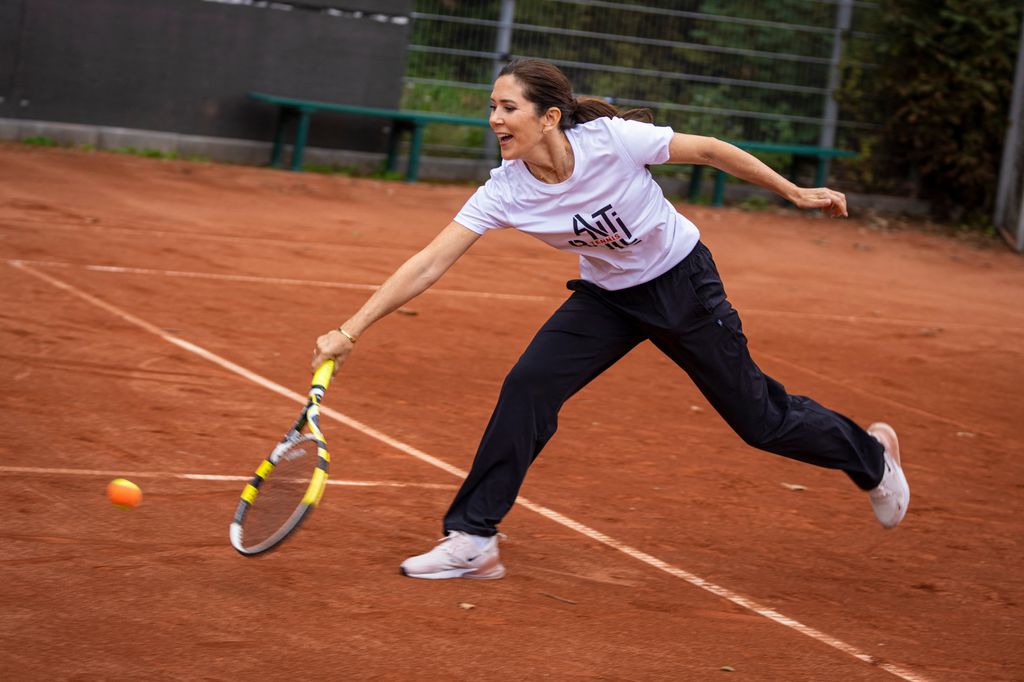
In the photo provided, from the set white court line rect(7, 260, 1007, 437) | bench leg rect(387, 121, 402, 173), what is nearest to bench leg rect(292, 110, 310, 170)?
bench leg rect(387, 121, 402, 173)

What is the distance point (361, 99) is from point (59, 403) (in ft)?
38.7

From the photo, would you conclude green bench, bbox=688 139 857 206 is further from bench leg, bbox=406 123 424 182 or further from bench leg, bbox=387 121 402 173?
bench leg, bbox=387 121 402 173

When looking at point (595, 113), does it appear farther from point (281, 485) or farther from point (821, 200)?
point (281, 485)

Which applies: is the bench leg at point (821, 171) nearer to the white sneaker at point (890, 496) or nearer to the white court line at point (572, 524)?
the white court line at point (572, 524)

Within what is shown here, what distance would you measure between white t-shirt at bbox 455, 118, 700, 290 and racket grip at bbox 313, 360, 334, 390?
2.32 feet

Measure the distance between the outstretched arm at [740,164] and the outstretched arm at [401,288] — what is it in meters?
0.81

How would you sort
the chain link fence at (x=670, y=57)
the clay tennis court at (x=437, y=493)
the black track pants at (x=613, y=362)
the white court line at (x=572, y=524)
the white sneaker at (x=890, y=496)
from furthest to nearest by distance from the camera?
the chain link fence at (x=670, y=57), the white sneaker at (x=890, y=496), the black track pants at (x=613, y=362), the white court line at (x=572, y=524), the clay tennis court at (x=437, y=493)

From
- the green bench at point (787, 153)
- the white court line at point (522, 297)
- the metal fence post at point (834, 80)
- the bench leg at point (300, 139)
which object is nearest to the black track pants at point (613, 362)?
the white court line at point (522, 297)

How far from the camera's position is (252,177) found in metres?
15.9

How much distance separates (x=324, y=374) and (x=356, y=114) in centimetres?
1361

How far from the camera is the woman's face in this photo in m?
4.45

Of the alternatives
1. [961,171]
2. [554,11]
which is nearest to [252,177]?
[554,11]

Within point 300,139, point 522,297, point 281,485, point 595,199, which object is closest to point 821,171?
point 300,139

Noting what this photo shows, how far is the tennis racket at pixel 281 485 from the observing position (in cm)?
425
